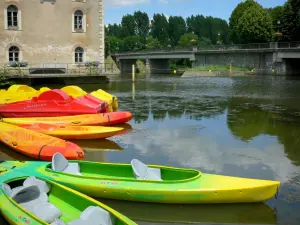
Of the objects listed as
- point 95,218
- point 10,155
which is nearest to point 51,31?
point 10,155

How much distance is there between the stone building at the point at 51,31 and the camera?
29.6m

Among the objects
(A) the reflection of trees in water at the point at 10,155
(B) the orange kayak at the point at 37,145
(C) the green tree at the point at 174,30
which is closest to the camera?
(B) the orange kayak at the point at 37,145

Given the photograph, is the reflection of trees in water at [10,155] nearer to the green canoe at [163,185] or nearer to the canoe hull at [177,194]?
the green canoe at [163,185]

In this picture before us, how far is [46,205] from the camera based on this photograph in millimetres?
6094

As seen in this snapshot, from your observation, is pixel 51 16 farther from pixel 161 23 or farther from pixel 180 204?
pixel 161 23

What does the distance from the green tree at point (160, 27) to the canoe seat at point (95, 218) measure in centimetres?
11081

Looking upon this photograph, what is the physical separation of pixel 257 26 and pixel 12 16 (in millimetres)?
39214

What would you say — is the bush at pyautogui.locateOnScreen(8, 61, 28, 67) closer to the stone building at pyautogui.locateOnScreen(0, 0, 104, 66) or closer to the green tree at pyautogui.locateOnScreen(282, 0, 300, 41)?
the stone building at pyautogui.locateOnScreen(0, 0, 104, 66)

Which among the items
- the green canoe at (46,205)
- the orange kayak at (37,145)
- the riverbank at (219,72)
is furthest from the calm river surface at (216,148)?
the riverbank at (219,72)

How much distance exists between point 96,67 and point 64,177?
25062 millimetres

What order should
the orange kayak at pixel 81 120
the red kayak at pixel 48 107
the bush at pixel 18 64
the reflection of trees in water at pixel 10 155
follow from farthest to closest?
the bush at pixel 18 64 → the red kayak at pixel 48 107 → the orange kayak at pixel 81 120 → the reflection of trees in water at pixel 10 155

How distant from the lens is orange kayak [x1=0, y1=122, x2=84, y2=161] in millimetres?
9250

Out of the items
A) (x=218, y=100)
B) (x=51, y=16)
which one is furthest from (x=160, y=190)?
(x=51, y=16)

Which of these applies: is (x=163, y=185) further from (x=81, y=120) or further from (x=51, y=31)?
(x=51, y=31)
